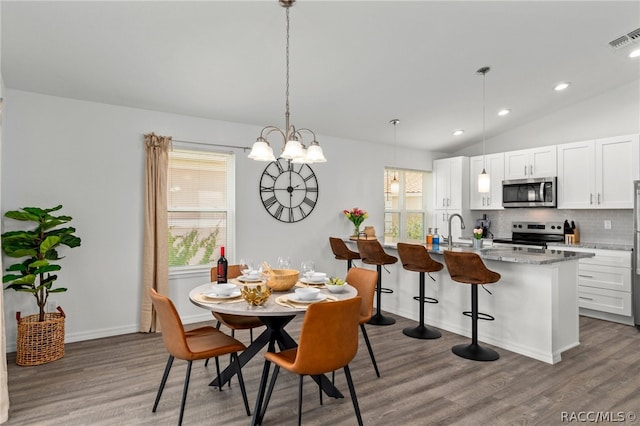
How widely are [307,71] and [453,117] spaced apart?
2636 mm

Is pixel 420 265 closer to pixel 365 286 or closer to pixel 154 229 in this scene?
pixel 365 286

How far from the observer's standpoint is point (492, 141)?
666cm

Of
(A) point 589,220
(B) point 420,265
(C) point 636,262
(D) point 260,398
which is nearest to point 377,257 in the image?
(B) point 420,265

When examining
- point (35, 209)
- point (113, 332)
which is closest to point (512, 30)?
point (35, 209)

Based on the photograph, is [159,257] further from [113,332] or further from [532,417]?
[532,417]

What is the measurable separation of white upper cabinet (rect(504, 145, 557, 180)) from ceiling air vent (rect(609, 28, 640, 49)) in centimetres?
190

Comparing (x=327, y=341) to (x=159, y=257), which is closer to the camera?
(x=327, y=341)

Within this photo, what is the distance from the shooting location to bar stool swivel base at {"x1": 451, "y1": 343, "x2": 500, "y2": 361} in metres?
3.42

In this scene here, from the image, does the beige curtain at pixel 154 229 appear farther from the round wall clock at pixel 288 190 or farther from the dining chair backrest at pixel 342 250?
the dining chair backrest at pixel 342 250

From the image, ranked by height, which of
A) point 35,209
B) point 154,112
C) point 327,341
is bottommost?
point 327,341

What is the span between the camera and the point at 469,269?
11.2 feet

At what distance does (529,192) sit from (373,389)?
429cm

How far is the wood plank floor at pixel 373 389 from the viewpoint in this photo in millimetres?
2459

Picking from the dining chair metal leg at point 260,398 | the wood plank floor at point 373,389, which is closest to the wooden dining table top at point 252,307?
the dining chair metal leg at point 260,398
